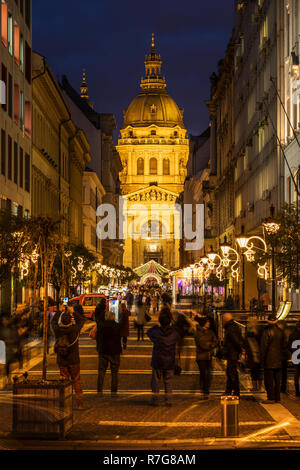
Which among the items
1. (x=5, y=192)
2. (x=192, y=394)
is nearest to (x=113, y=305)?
(x=5, y=192)

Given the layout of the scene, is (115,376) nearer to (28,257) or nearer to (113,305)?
(28,257)

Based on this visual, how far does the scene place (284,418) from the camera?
15.1 metres

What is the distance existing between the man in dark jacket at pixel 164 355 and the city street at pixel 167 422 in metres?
0.29

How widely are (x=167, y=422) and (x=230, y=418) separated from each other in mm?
1820

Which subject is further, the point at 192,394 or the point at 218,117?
the point at 218,117

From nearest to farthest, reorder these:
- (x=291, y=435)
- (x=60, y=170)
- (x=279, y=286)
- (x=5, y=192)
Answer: (x=291, y=435)
(x=5, y=192)
(x=279, y=286)
(x=60, y=170)

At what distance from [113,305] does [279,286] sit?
866 inches

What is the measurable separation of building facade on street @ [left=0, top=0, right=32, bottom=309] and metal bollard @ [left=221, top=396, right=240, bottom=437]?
24050mm

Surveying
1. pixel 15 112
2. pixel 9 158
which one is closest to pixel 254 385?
pixel 9 158

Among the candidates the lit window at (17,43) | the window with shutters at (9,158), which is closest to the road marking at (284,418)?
the window with shutters at (9,158)

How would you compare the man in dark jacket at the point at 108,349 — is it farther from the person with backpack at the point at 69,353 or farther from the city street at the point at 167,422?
the person with backpack at the point at 69,353

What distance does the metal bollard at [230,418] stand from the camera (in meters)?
13.2
